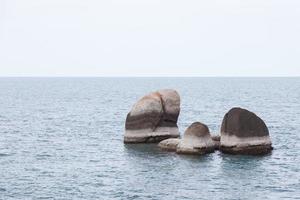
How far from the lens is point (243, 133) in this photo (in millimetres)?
48344

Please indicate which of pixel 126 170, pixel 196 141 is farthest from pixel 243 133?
pixel 126 170

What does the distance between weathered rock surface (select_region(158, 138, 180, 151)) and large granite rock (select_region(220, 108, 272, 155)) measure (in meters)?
4.44

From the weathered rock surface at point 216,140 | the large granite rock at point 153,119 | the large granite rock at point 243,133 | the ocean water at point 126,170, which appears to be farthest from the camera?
the large granite rock at point 153,119

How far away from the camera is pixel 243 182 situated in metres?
39.3

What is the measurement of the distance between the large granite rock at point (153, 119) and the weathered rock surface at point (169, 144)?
2.97 meters

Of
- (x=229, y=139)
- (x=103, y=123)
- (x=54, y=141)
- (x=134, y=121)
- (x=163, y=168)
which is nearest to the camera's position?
(x=163, y=168)

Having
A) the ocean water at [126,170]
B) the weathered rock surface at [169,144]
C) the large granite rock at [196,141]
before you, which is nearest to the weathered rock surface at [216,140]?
the large granite rock at [196,141]

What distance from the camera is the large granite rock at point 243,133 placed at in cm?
4834

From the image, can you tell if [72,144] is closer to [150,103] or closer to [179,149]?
[150,103]

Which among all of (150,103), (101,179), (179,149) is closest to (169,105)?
(150,103)

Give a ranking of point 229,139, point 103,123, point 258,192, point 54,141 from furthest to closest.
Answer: point 103,123
point 54,141
point 229,139
point 258,192

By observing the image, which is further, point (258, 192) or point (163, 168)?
point (163, 168)

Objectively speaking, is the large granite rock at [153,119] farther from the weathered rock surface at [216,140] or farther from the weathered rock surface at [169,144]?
the weathered rock surface at [216,140]

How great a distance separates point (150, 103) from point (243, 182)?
19007mm
